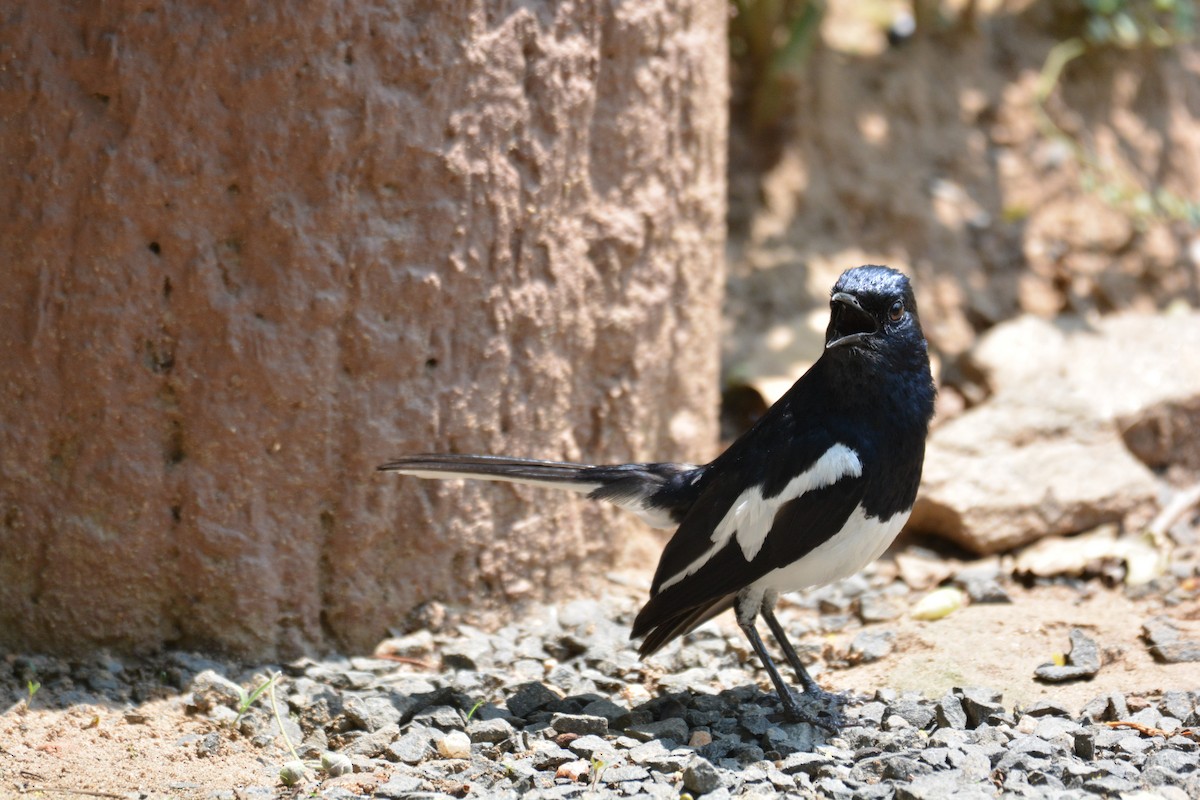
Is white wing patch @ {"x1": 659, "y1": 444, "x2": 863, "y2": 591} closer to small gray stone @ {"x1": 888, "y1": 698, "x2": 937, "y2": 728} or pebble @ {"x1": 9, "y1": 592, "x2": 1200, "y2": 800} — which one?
pebble @ {"x1": 9, "y1": 592, "x2": 1200, "y2": 800}

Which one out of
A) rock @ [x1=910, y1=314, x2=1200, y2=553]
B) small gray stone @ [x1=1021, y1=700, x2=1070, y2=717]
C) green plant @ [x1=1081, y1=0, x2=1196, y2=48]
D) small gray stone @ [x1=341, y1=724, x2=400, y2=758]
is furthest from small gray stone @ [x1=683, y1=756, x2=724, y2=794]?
green plant @ [x1=1081, y1=0, x2=1196, y2=48]

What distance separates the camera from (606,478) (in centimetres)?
458

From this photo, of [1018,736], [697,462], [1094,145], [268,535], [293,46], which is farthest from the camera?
[1094,145]

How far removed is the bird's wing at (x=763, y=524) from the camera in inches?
162

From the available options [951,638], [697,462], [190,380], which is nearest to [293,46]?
[190,380]

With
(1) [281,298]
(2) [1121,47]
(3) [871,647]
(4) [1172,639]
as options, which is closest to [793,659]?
(3) [871,647]

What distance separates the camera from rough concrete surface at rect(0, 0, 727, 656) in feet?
13.5

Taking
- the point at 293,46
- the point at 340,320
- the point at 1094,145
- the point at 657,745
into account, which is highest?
the point at 1094,145

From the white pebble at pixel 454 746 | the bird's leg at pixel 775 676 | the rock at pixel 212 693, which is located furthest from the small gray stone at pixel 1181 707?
the rock at pixel 212 693

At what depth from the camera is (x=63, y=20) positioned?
4086 millimetres

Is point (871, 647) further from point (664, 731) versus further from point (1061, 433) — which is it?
point (1061, 433)

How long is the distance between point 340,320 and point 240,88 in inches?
32.3

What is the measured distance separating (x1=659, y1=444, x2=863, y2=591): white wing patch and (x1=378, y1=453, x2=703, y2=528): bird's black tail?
1.03ft

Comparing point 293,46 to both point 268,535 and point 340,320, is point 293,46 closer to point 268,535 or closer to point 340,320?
point 340,320
